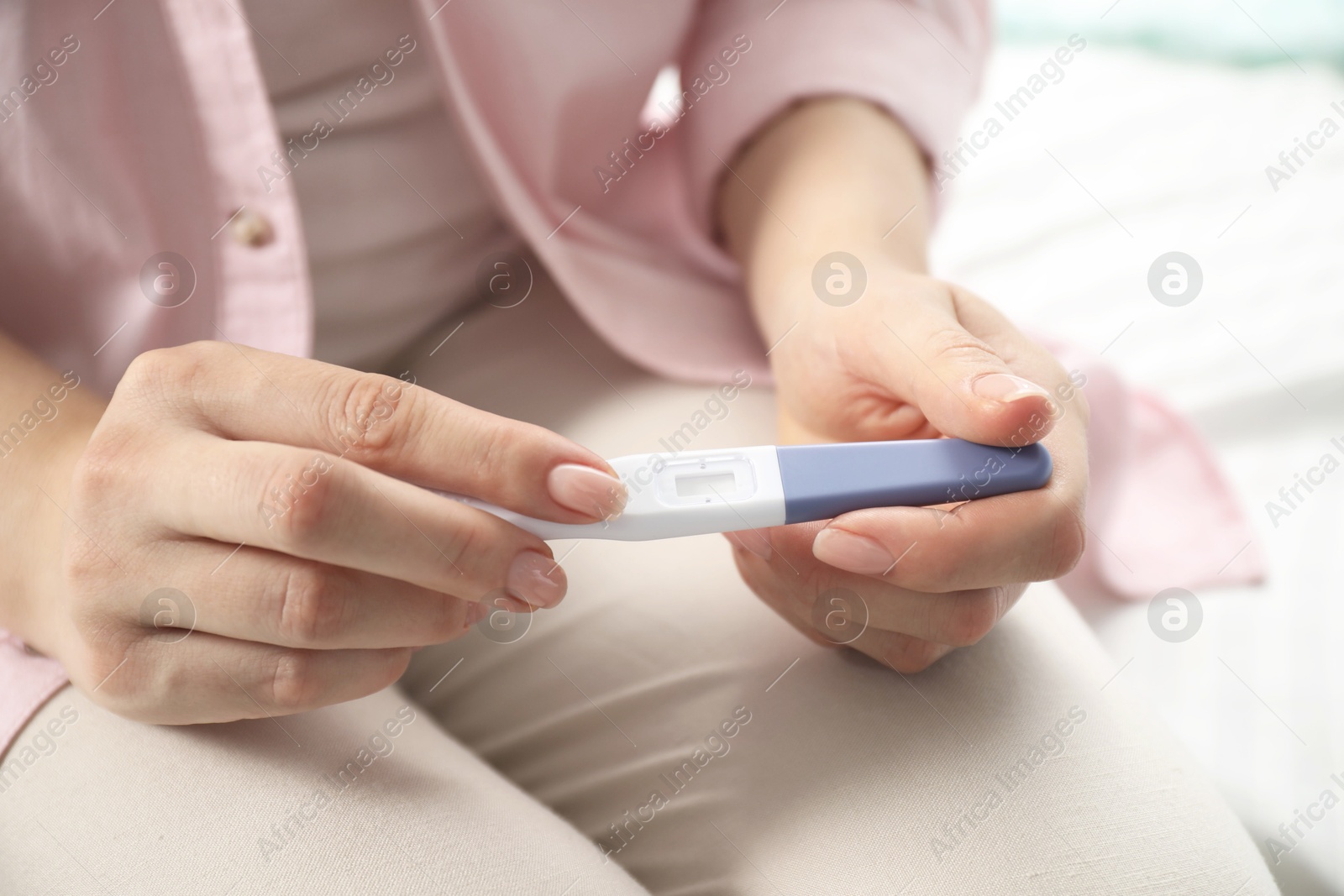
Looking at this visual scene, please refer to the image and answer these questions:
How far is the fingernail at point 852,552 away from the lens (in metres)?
0.41

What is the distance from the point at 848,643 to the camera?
0.47 m

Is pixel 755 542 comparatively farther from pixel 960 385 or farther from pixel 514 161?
pixel 514 161

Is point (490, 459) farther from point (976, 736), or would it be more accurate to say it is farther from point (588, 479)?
point (976, 736)

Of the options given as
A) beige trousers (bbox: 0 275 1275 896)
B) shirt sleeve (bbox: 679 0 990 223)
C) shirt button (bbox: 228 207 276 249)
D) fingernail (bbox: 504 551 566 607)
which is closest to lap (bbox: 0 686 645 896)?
beige trousers (bbox: 0 275 1275 896)

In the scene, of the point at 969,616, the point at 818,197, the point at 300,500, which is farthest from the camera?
the point at 818,197

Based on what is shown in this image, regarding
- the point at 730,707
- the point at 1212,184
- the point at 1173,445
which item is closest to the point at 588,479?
the point at 730,707

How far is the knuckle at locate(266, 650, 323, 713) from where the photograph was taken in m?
0.39

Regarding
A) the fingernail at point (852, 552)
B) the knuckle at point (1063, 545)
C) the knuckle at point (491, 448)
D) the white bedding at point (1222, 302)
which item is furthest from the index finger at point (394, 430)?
the white bedding at point (1222, 302)

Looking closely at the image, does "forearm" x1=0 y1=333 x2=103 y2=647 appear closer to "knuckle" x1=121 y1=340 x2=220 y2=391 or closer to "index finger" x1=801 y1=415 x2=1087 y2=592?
"knuckle" x1=121 y1=340 x2=220 y2=391

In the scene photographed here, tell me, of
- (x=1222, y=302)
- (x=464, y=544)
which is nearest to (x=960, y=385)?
(x=464, y=544)

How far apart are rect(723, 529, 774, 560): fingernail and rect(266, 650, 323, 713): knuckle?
20 centimetres

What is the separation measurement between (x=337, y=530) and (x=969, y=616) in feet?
0.97

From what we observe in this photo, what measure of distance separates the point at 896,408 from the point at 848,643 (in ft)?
0.45

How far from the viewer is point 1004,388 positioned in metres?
0.41
